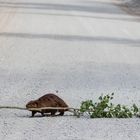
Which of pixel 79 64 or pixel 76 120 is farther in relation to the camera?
pixel 79 64

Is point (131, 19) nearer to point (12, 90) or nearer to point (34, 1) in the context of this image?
point (34, 1)

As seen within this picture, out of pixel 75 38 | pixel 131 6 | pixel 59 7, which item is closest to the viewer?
pixel 75 38

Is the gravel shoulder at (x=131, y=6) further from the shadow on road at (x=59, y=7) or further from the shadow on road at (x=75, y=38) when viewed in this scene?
the shadow on road at (x=75, y=38)

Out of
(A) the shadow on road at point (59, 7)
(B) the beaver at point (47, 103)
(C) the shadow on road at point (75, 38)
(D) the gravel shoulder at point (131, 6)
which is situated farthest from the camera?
(D) the gravel shoulder at point (131, 6)

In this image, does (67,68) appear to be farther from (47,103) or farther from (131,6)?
(131,6)

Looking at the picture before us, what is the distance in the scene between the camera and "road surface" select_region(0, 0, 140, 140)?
6.65m

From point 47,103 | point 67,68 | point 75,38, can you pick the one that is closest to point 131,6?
point 75,38

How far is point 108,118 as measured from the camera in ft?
23.7

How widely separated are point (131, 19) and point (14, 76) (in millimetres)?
13253

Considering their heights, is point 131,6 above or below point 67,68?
above

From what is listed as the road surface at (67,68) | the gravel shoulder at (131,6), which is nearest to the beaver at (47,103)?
the road surface at (67,68)

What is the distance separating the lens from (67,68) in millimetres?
11766

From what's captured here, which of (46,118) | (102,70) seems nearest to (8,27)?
(102,70)

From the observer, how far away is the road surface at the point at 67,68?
6.65 metres
